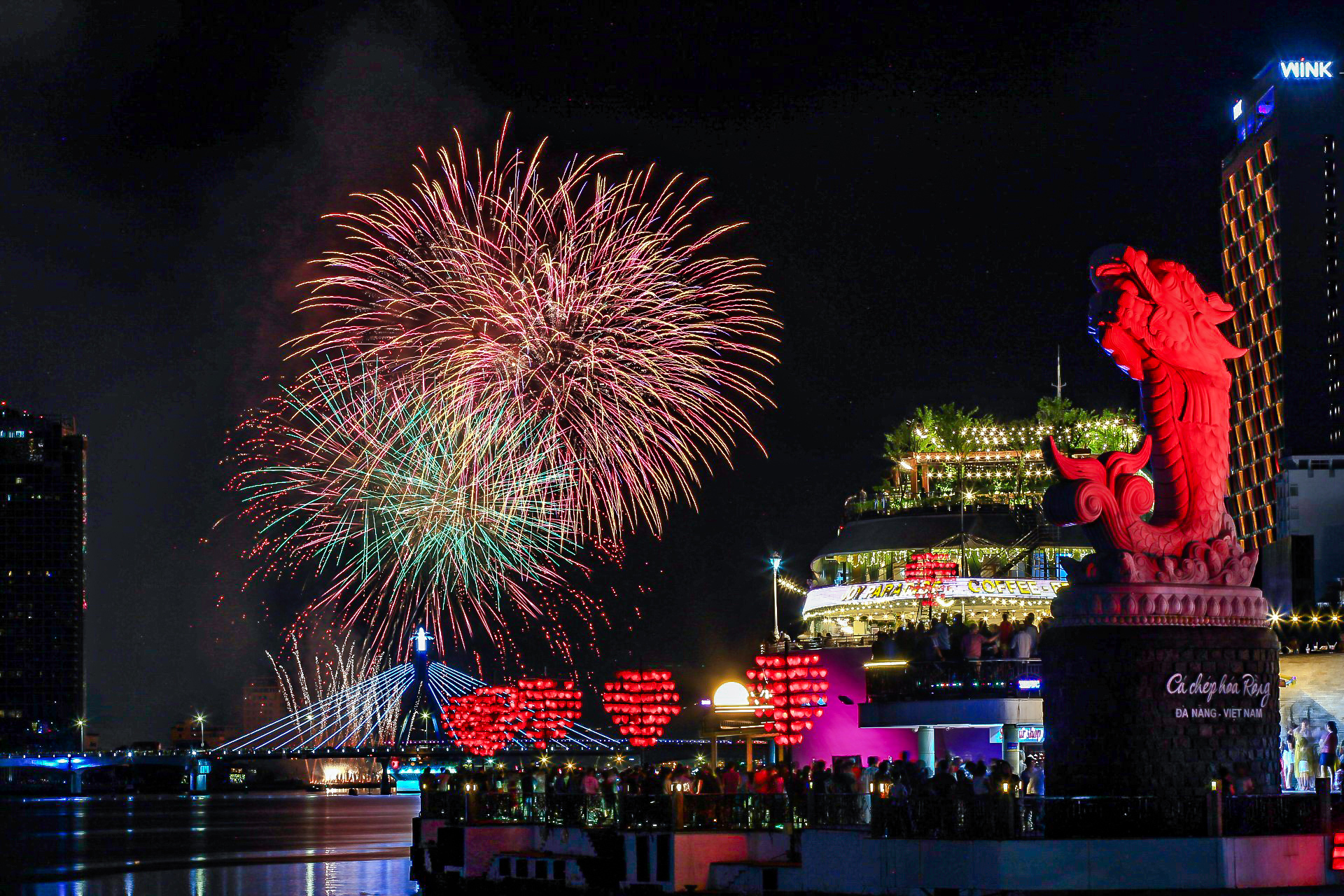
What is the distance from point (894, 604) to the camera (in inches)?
2815

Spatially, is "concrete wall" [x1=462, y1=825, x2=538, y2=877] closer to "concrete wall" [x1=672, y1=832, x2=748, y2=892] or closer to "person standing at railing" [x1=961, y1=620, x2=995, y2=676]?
"concrete wall" [x1=672, y1=832, x2=748, y2=892]

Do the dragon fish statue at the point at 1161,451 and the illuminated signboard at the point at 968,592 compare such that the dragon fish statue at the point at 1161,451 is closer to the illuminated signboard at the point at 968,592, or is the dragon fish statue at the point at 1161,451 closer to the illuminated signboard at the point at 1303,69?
the illuminated signboard at the point at 968,592

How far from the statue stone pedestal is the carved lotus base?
0.04ft

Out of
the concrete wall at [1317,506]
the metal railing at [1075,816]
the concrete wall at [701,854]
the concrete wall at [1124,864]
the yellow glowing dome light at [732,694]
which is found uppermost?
the concrete wall at [1317,506]

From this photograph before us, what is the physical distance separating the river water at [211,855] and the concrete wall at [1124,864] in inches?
903

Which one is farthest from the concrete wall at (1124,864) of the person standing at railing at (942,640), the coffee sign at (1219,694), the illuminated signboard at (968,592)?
the illuminated signboard at (968,592)

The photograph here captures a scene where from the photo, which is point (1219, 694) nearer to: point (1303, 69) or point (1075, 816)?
point (1075, 816)

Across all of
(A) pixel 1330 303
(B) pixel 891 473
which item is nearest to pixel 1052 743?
(B) pixel 891 473

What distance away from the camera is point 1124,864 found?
98.9 feet

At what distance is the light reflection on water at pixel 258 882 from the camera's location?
2056 inches

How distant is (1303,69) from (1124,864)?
14055 centimetres

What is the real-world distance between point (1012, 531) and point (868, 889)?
140 feet

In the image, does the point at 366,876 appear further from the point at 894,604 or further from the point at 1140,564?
the point at 1140,564

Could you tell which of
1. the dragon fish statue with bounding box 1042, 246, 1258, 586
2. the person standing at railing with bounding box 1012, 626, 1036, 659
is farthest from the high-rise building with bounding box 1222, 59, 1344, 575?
the dragon fish statue with bounding box 1042, 246, 1258, 586
